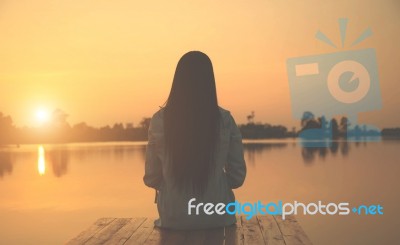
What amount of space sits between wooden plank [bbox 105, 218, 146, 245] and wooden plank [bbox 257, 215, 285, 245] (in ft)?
2.90

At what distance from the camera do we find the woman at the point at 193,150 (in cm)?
311

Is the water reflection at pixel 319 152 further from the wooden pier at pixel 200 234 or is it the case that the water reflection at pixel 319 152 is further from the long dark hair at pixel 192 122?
the long dark hair at pixel 192 122

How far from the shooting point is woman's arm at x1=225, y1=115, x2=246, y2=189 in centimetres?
331

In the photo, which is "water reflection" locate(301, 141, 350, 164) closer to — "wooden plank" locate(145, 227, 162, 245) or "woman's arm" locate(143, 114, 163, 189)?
"wooden plank" locate(145, 227, 162, 245)

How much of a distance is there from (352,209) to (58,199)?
291 inches

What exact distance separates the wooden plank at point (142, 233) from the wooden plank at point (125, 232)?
0.11 feet

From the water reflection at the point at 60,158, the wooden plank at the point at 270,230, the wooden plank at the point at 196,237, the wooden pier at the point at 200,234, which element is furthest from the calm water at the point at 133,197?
the wooden plank at the point at 196,237

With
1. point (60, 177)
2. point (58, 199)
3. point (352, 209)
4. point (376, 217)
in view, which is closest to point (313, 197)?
point (352, 209)

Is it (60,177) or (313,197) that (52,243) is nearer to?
(313,197)

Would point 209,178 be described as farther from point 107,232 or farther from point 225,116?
point 107,232

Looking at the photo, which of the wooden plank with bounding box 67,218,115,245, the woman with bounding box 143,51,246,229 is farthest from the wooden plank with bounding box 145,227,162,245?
the wooden plank with bounding box 67,218,115,245

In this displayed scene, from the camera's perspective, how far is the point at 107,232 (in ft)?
11.9

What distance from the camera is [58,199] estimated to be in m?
13.7

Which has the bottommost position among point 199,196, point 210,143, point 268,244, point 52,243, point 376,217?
point 376,217
